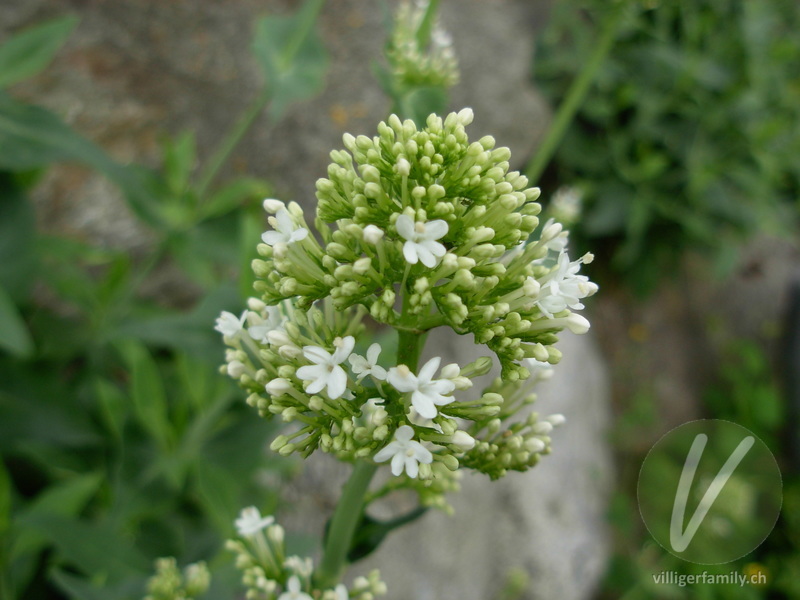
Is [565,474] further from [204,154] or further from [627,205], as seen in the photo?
[204,154]

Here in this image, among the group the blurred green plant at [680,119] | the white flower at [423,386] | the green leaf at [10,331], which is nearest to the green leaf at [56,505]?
the green leaf at [10,331]

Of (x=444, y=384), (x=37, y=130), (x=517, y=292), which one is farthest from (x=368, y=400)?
(x=37, y=130)

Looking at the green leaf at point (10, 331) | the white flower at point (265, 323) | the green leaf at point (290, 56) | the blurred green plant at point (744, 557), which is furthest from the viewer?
the blurred green plant at point (744, 557)

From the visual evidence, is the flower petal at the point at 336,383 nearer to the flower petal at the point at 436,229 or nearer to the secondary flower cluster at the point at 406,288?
the secondary flower cluster at the point at 406,288

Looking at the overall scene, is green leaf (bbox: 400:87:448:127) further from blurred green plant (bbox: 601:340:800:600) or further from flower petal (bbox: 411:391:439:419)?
blurred green plant (bbox: 601:340:800:600)

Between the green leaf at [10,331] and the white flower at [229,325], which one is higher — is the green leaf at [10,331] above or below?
below

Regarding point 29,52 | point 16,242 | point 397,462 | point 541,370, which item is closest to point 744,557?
point 541,370
